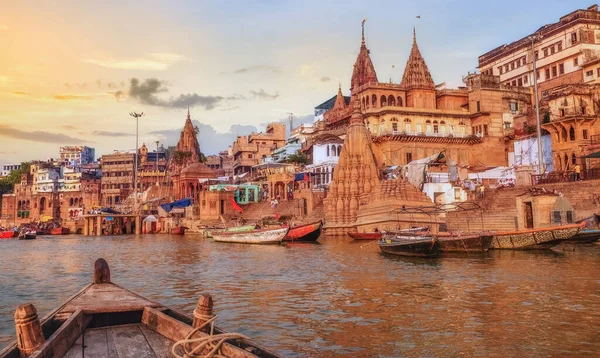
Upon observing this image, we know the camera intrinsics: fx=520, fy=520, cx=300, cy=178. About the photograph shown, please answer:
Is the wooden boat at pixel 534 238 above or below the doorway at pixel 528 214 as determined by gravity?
below

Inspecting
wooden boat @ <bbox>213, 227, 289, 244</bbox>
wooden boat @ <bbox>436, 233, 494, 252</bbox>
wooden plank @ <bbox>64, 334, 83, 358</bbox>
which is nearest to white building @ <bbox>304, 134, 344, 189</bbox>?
wooden boat @ <bbox>213, 227, 289, 244</bbox>

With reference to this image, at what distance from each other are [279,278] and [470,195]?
29.2m

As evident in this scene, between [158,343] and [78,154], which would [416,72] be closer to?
[158,343]

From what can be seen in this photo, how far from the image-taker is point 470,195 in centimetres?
4412

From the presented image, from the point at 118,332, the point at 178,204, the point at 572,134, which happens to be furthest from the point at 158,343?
the point at 178,204

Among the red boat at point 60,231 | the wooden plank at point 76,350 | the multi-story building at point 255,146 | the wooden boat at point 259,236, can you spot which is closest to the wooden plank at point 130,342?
the wooden plank at point 76,350

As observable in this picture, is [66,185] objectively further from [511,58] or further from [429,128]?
[511,58]

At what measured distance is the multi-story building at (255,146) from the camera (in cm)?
9325

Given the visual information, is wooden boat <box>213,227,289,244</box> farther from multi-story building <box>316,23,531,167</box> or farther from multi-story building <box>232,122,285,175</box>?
multi-story building <box>232,122,285,175</box>

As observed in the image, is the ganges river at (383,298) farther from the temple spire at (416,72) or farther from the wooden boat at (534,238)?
the temple spire at (416,72)

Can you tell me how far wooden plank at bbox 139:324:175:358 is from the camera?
6125mm

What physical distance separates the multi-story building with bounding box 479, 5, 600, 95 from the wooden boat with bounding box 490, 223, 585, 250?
2694 centimetres

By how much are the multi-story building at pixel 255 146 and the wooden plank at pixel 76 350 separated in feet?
279

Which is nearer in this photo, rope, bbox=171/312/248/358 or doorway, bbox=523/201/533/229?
rope, bbox=171/312/248/358
